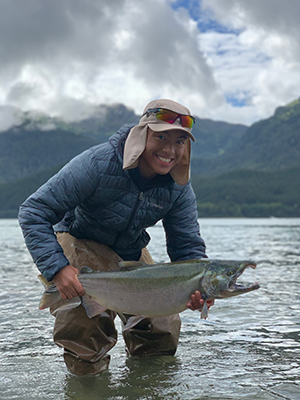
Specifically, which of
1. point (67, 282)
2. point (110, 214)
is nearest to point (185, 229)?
point (110, 214)

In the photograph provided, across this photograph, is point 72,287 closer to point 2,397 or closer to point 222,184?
point 2,397

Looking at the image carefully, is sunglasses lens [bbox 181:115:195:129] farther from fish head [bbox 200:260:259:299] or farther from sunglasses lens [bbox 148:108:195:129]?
fish head [bbox 200:260:259:299]

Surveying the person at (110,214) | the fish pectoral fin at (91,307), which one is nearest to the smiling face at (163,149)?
the person at (110,214)

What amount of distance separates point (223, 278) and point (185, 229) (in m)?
1.18

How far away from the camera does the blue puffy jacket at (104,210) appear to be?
4121mm

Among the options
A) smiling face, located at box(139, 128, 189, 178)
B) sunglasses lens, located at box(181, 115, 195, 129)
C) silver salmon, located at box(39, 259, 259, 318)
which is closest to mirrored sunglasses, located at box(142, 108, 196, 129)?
sunglasses lens, located at box(181, 115, 195, 129)

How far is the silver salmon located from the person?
102 millimetres

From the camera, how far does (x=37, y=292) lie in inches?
399

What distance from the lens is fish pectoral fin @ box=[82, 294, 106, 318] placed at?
168 inches

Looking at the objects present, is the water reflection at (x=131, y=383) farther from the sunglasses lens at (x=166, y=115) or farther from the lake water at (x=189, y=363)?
the sunglasses lens at (x=166, y=115)

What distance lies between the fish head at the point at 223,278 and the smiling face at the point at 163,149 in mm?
1043

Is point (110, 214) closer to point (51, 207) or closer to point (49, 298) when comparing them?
point (51, 207)

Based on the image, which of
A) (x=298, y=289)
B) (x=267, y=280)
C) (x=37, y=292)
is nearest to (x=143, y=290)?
(x=37, y=292)

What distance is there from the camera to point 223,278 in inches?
151
